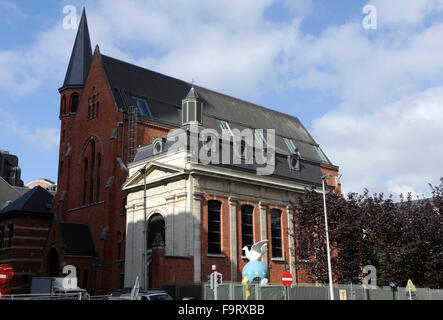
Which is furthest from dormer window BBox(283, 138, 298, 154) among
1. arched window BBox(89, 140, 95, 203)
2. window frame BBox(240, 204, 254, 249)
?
arched window BBox(89, 140, 95, 203)

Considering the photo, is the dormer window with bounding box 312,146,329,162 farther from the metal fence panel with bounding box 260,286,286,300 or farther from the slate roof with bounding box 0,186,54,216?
the metal fence panel with bounding box 260,286,286,300

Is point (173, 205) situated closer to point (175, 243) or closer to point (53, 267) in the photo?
point (175, 243)

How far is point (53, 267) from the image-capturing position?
4562cm

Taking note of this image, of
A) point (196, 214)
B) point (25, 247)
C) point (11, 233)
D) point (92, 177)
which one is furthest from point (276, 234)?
point (11, 233)

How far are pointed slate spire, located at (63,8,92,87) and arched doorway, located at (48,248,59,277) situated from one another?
23.1 m

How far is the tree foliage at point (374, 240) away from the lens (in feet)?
115

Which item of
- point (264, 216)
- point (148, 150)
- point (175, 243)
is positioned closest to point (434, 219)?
point (264, 216)

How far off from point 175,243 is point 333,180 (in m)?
32.4

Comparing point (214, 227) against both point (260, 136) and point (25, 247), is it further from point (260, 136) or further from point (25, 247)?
point (25, 247)

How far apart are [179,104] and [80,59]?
17.2m

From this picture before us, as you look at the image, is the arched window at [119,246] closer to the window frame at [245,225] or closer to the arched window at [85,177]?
the arched window at [85,177]
